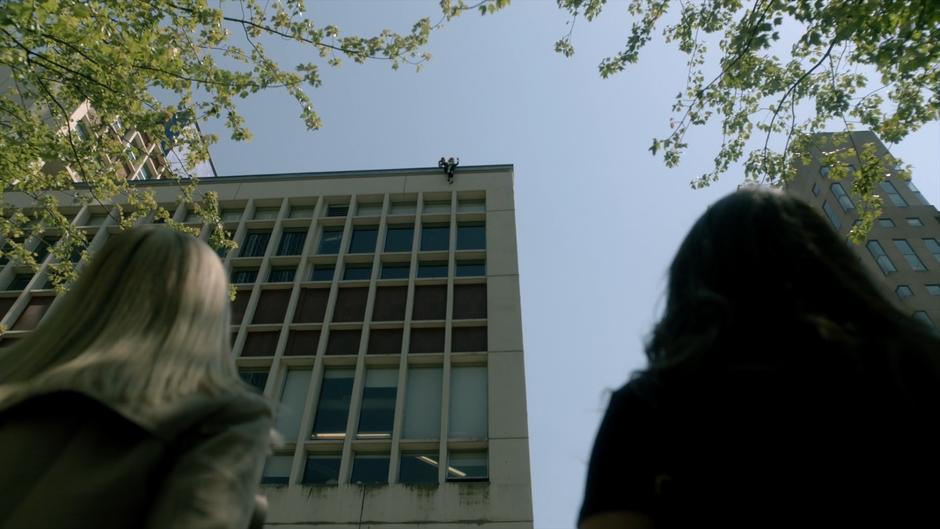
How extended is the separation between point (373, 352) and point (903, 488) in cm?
1473

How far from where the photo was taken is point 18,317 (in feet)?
55.3

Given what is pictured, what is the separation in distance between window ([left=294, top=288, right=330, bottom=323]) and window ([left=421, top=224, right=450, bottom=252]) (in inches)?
146

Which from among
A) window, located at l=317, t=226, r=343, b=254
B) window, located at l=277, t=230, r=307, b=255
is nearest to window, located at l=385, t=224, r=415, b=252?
window, located at l=317, t=226, r=343, b=254

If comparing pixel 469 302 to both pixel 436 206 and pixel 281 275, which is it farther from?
pixel 281 275

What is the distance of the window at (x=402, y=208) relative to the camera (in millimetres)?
19652

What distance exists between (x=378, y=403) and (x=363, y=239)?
6.74 meters

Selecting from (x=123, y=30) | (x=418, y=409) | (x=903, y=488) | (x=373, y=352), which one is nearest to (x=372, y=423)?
(x=418, y=409)

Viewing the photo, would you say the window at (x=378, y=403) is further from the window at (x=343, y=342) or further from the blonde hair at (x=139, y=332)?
the blonde hair at (x=139, y=332)

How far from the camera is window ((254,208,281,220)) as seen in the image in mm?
19984

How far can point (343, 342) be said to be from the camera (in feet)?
51.2

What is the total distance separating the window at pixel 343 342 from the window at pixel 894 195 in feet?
148

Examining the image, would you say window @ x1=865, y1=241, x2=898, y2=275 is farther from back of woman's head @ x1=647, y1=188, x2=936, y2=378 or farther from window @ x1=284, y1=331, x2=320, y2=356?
back of woman's head @ x1=647, y1=188, x2=936, y2=378

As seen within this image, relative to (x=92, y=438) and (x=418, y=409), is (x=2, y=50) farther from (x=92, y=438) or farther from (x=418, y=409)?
(x=418, y=409)

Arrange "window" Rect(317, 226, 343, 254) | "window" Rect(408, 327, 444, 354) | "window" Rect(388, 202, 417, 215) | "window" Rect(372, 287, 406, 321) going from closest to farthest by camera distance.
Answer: "window" Rect(408, 327, 444, 354) < "window" Rect(372, 287, 406, 321) < "window" Rect(317, 226, 343, 254) < "window" Rect(388, 202, 417, 215)
